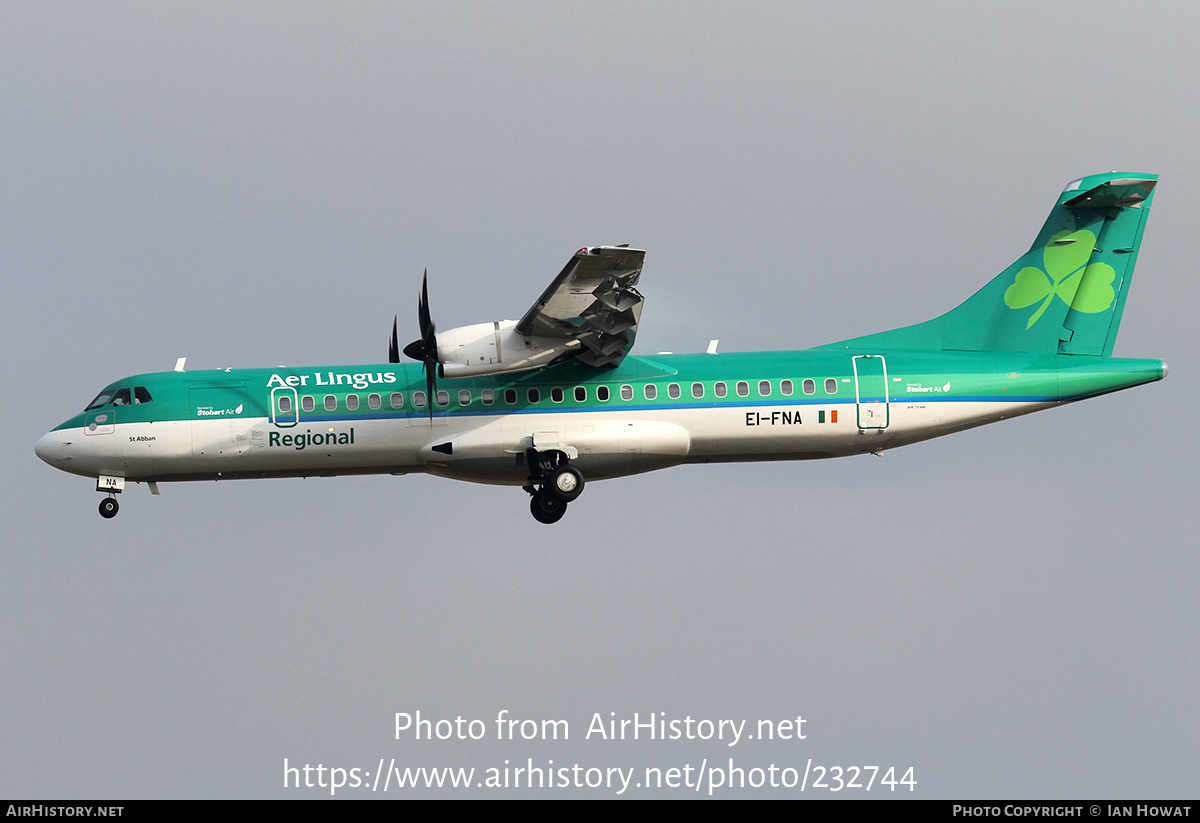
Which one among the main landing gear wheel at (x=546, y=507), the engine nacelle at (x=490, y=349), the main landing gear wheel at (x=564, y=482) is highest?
the engine nacelle at (x=490, y=349)

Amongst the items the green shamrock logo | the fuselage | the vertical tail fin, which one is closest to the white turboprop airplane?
the fuselage

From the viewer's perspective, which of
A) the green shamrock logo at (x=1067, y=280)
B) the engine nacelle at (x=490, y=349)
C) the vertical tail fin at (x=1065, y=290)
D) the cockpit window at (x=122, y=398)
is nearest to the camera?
the engine nacelle at (x=490, y=349)

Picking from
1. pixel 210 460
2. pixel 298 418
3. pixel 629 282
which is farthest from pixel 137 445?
pixel 629 282

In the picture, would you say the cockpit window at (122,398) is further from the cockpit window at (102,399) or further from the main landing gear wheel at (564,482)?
the main landing gear wheel at (564,482)

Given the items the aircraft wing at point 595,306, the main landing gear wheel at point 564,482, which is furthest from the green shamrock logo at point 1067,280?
the main landing gear wheel at point 564,482

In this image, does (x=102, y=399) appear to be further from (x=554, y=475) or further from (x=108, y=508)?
(x=554, y=475)

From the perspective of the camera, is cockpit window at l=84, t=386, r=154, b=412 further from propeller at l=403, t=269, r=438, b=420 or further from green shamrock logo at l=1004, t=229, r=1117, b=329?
green shamrock logo at l=1004, t=229, r=1117, b=329

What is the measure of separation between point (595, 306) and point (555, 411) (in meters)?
2.51

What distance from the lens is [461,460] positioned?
24016mm

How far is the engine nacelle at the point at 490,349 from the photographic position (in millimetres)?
22688

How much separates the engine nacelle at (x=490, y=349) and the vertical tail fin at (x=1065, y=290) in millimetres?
6429

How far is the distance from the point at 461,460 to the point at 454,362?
7.14 feet

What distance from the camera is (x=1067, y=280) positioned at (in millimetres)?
26547

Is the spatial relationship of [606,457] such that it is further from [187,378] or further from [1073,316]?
[1073,316]
